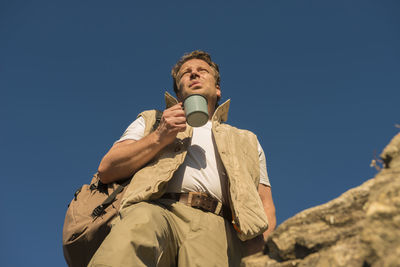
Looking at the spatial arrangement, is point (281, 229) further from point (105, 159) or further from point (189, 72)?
point (189, 72)

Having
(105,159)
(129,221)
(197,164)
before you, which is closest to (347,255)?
(129,221)

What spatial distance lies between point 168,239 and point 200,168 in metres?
0.85

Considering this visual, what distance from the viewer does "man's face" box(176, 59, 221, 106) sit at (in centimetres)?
434

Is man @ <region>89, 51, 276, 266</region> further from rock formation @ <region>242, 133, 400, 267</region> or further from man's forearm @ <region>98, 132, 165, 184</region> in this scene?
rock formation @ <region>242, 133, 400, 267</region>

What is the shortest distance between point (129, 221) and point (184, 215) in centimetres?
67

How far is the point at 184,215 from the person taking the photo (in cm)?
297

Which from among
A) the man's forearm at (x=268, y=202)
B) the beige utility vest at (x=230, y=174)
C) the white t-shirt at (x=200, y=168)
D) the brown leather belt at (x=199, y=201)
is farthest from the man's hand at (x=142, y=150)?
the man's forearm at (x=268, y=202)

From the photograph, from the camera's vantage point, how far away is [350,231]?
1.38 m

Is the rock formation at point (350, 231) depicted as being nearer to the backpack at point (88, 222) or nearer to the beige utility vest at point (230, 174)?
the beige utility vest at point (230, 174)

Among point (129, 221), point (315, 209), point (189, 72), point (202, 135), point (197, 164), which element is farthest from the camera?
point (189, 72)

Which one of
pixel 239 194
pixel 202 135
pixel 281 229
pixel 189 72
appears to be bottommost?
pixel 281 229

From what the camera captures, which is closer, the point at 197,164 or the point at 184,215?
the point at 184,215

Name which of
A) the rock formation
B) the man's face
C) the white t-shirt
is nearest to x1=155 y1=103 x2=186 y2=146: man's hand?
the white t-shirt

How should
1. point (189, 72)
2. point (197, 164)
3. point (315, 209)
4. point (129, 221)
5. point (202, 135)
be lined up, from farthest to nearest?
point (189, 72), point (202, 135), point (197, 164), point (129, 221), point (315, 209)
